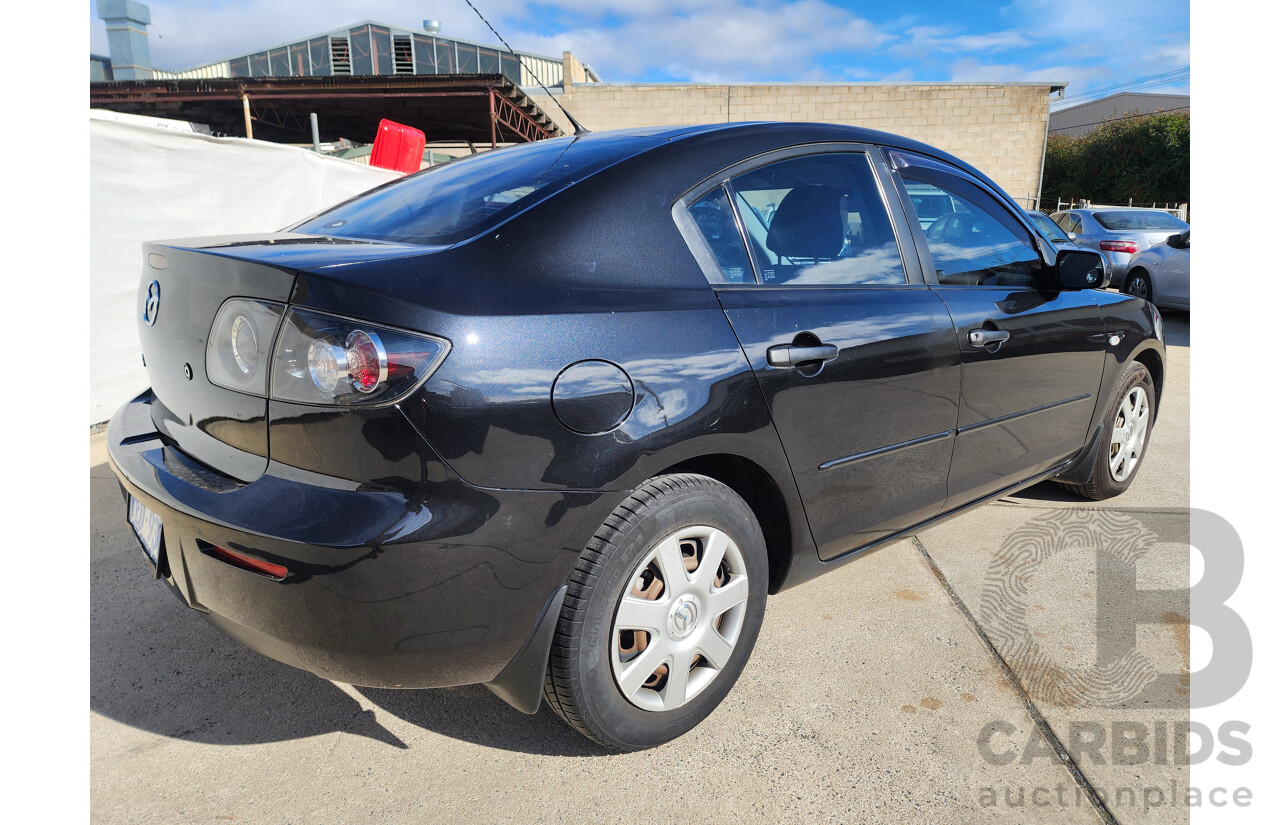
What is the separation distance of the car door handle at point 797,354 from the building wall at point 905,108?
2521 centimetres

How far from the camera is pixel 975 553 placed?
10.3ft

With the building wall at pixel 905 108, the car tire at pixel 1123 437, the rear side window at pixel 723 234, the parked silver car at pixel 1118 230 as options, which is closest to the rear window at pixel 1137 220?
the parked silver car at pixel 1118 230

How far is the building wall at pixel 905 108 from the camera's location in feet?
84.2

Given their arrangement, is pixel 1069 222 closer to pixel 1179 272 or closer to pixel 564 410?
pixel 1179 272

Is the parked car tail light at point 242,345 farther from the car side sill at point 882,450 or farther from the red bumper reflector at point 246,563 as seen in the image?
the car side sill at point 882,450

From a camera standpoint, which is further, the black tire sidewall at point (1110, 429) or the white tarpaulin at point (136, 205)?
the white tarpaulin at point (136, 205)

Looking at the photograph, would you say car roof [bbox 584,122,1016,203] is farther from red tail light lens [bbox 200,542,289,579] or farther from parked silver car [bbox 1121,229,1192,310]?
parked silver car [bbox 1121,229,1192,310]

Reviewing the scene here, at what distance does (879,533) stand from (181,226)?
472 centimetres

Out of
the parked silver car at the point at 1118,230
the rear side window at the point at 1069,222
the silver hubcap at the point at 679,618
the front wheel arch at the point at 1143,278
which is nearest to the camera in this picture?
the silver hubcap at the point at 679,618

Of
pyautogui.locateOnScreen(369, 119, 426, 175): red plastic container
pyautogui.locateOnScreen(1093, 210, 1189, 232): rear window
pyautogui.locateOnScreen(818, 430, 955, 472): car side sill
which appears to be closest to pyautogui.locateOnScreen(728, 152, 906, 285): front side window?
pyautogui.locateOnScreen(818, 430, 955, 472): car side sill

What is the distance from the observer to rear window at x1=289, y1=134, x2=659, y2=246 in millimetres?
1865

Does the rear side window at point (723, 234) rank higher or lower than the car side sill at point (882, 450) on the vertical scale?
higher

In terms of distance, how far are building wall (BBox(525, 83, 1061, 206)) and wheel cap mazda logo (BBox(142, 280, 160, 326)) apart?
83.0ft

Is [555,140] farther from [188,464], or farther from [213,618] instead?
[213,618]
